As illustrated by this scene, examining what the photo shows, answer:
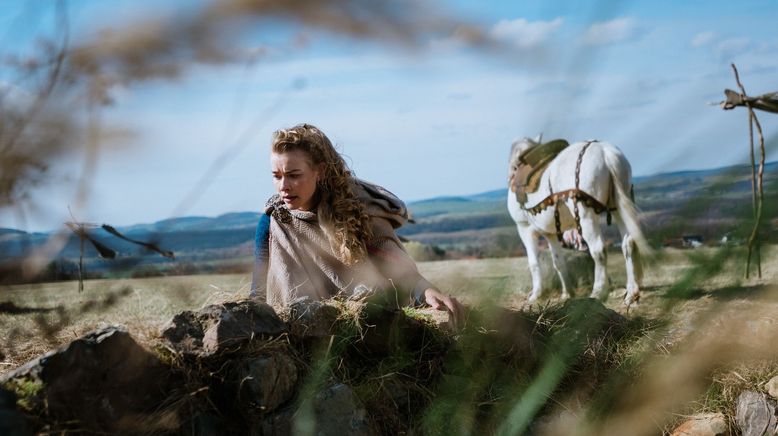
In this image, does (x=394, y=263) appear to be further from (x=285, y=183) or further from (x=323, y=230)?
(x=285, y=183)

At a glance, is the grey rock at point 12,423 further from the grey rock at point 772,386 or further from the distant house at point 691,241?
the grey rock at point 772,386

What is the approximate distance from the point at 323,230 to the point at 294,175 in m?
0.26

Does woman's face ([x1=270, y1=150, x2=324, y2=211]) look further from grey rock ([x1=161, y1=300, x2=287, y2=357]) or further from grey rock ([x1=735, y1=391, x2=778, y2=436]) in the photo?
grey rock ([x1=735, y1=391, x2=778, y2=436])

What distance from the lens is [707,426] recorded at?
2.63 m

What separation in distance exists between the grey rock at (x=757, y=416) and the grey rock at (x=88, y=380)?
2125 mm

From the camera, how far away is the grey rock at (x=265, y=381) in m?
2.12

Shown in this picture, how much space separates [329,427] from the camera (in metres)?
2.18

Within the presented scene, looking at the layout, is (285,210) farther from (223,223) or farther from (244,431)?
(223,223)

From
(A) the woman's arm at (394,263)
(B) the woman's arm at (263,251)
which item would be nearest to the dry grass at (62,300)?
(A) the woman's arm at (394,263)

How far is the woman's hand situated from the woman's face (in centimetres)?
69

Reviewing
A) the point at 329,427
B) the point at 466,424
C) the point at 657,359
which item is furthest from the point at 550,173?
the point at 657,359

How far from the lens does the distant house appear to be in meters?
0.50

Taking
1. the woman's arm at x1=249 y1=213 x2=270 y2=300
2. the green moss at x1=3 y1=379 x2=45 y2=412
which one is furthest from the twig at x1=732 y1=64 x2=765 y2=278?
the woman's arm at x1=249 y1=213 x2=270 y2=300

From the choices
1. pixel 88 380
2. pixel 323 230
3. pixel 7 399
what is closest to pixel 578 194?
pixel 323 230
